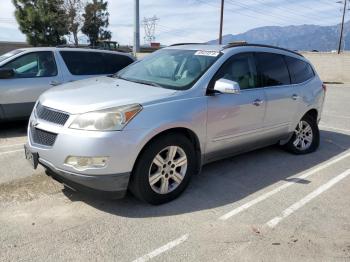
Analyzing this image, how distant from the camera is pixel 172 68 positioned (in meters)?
4.87

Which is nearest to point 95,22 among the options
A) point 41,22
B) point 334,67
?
point 41,22

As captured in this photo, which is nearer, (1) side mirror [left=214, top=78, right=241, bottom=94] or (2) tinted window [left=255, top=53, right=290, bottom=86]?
(1) side mirror [left=214, top=78, right=241, bottom=94]

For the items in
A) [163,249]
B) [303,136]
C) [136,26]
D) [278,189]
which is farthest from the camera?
[136,26]

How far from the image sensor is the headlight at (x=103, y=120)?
3611 mm

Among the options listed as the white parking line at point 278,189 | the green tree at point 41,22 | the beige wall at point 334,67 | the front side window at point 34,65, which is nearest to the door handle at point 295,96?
the white parking line at point 278,189

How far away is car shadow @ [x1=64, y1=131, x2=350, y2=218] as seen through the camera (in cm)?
403

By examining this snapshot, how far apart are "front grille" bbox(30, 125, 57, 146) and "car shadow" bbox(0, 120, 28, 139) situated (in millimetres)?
3221

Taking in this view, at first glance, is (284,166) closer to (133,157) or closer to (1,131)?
(133,157)

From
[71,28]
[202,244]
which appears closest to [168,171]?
[202,244]

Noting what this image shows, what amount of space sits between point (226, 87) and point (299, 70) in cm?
242

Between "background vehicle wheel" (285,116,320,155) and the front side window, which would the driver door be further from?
the front side window

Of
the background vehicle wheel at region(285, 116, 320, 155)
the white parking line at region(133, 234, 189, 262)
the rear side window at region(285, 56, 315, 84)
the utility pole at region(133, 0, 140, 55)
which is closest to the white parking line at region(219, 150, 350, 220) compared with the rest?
the background vehicle wheel at region(285, 116, 320, 155)

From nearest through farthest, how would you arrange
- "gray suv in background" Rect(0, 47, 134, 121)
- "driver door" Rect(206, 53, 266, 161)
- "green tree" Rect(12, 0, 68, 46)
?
"driver door" Rect(206, 53, 266, 161) → "gray suv in background" Rect(0, 47, 134, 121) → "green tree" Rect(12, 0, 68, 46)

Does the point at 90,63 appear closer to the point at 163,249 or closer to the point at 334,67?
the point at 163,249
